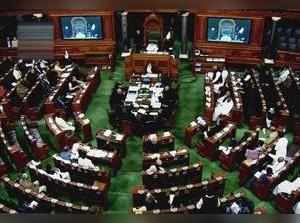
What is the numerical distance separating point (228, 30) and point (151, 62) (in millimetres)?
2708

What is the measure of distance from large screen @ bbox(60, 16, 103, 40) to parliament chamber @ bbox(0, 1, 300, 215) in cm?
3

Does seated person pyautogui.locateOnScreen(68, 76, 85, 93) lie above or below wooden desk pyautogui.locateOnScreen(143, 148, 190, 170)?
above

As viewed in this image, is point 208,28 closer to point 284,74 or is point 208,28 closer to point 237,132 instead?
point 284,74

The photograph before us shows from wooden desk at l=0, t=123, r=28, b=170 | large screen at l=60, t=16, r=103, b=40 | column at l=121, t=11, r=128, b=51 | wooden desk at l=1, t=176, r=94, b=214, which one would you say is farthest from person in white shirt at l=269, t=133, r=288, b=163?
large screen at l=60, t=16, r=103, b=40

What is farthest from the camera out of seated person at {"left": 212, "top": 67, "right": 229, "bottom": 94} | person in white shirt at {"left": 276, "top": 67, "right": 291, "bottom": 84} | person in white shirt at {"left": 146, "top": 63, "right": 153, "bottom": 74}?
person in white shirt at {"left": 146, "top": 63, "right": 153, "bottom": 74}

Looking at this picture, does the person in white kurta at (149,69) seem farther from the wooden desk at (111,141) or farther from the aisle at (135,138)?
the wooden desk at (111,141)

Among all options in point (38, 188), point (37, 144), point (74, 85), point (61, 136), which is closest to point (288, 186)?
point (38, 188)

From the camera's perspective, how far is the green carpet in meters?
9.60

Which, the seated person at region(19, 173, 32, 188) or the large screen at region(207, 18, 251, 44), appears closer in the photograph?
the seated person at region(19, 173, 32, 188)

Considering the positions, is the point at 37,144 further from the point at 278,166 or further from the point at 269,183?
the point at 278,166

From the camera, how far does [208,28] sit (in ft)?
46.0

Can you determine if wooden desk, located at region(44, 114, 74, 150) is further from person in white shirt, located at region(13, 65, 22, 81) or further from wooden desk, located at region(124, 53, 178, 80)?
wooden desk, located at region(124, 53, 178, 80)

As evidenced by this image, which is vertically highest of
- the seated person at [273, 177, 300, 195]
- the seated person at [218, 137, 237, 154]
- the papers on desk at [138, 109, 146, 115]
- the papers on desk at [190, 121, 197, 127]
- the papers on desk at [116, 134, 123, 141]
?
the papers on desk at [138, 109, 146, 115]
